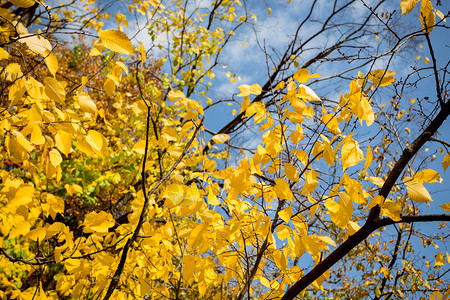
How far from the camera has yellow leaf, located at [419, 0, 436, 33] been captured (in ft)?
3.77

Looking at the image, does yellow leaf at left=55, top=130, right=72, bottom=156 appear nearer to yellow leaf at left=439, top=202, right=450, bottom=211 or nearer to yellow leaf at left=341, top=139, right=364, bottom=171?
yellow leaf at left=341, top=139, right=364, bottom=171

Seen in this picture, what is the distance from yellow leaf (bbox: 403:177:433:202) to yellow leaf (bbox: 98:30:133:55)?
111 cm

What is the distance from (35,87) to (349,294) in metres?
5.07

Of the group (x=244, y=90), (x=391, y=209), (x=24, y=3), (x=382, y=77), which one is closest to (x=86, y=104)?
(x=24, y=3)

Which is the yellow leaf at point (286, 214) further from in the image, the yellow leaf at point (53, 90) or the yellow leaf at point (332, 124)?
the yellow leaf at point (53, 90)

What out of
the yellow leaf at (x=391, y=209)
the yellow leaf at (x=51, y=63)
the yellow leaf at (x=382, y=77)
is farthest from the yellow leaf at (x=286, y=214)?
the yellow leaf at (x=51, y=63)

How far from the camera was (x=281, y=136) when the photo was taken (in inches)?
52.6

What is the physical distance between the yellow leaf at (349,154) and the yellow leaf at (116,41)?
85cm

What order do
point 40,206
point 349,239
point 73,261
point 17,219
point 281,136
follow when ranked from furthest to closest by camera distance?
point 40,206
point 17,219
point 73,261
point 281,136
point 349,239

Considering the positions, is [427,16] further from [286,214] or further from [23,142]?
[23,142]

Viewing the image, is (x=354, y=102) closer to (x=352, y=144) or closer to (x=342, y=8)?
(x=352, y=144)

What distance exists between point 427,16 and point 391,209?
800 mm

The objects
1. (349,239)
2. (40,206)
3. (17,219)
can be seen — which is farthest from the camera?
(40,206)

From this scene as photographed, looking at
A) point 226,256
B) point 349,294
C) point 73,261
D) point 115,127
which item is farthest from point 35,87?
point 349,294
